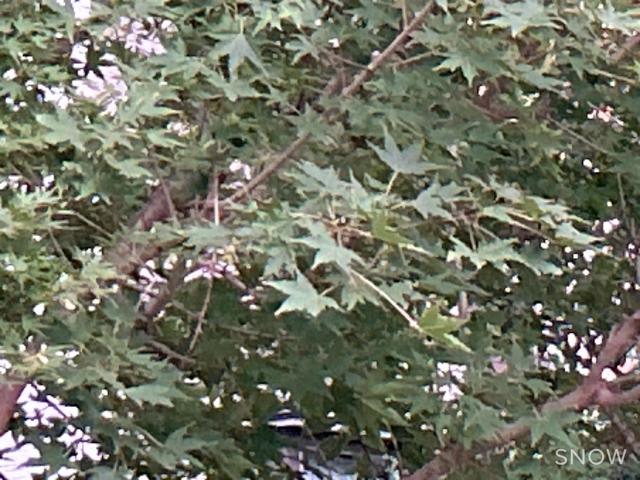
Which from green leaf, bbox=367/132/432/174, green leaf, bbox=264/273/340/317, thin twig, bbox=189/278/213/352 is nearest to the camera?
green leaf, bbox=264/273/340/317

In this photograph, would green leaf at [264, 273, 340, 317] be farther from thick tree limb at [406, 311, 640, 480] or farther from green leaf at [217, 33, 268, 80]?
thick tree limb at [406, 311, 640, 480]

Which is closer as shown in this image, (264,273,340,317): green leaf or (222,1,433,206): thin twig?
(264,273,340,317): green leaf

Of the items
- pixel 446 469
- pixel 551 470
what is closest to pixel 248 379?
pixel 446 469

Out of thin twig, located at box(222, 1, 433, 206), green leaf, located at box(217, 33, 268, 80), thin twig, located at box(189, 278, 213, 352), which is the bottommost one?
thin twig, located at box(189, 278, 213, 352)

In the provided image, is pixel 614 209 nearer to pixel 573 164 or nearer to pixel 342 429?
pixel 573 164

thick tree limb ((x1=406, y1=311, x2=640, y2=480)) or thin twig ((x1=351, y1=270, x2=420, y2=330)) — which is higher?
thin twig ((x1=351, y1=270, x2=420, y2=330))

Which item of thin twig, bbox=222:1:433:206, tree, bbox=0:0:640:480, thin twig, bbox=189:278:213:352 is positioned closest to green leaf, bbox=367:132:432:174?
tree, bbox=0:0:640:480

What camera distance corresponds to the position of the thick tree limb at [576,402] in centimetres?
122

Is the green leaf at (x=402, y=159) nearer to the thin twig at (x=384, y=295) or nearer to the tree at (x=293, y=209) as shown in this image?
the tree at (x=293, y=209)

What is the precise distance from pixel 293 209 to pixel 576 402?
0.51m

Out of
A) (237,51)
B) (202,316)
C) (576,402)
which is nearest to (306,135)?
(237,51)

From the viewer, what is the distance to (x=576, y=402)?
1245 mm

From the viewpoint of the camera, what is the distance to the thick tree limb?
1.22 metres

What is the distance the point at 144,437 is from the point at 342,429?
1.08 feet
